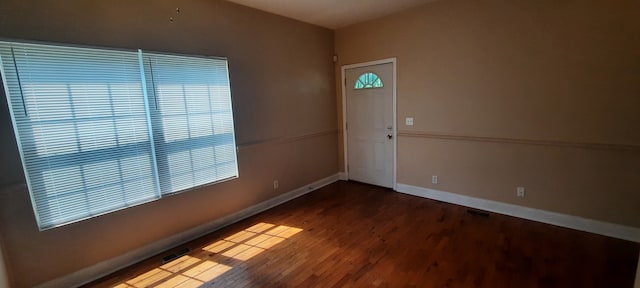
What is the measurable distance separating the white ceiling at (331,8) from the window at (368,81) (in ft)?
2.72

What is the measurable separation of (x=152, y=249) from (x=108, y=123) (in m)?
1.30

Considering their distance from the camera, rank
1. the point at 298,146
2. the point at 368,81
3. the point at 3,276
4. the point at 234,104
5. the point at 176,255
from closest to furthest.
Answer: the point at 3,276
the point at 176,255
the point at 234,104
the point at 298,146
the point at 368,81

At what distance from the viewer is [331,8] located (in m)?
3.44

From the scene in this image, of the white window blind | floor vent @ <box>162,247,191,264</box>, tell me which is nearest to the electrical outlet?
the white window blind

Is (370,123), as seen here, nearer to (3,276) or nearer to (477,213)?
(477,213)

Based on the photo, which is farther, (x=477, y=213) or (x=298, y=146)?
(x=298, y=146)

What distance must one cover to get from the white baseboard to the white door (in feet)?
4.68

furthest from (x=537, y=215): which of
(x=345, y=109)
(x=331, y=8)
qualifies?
(x=331, y=8)

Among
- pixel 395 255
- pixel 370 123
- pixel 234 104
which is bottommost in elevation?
pixel 395 255

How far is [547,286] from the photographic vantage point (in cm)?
201

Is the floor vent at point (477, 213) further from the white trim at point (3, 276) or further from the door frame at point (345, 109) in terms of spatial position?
the white trim at point (3, 276)

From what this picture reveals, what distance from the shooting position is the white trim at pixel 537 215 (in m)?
2.59

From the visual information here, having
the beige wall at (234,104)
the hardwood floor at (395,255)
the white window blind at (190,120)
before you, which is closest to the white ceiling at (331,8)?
the beige wall at (234,104)

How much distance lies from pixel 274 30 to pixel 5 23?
8.05ft
